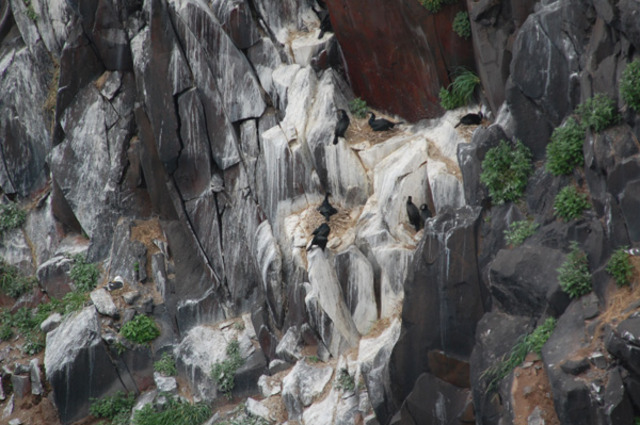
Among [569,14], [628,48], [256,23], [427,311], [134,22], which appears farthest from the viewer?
[134,22]

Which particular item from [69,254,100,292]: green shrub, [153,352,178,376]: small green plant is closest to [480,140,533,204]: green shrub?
[153,352,178,376]: small green plant

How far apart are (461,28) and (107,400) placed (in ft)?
45.5

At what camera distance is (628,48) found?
40.9ft

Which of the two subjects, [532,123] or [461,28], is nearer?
[532,123]

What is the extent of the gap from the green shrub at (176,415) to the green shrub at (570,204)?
1133cm

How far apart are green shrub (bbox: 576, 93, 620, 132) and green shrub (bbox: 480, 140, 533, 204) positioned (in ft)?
4.90

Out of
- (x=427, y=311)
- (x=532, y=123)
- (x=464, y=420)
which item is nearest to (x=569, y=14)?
(x=532, y=123)

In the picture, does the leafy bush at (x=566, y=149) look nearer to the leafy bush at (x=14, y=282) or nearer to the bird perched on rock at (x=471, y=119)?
the bird perched on rock at (x=471, y=119)

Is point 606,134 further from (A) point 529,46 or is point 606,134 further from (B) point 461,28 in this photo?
(B) point 461,28

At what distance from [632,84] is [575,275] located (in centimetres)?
309

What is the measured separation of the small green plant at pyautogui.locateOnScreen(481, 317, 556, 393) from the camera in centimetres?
1270

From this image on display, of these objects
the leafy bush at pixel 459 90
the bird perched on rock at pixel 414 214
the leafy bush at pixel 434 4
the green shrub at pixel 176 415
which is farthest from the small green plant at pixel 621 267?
the green shrub at pixel 176 415

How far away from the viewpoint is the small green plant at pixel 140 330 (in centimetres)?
2245

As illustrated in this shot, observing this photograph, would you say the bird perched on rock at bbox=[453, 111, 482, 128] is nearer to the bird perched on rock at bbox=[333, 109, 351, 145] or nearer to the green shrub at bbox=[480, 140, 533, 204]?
the green shrub at bbox=[480, 140, 533, 204]
